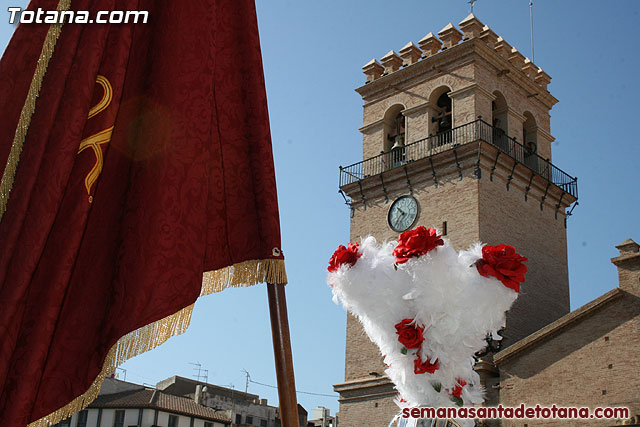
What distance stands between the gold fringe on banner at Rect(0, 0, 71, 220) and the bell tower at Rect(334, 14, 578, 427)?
1933cm

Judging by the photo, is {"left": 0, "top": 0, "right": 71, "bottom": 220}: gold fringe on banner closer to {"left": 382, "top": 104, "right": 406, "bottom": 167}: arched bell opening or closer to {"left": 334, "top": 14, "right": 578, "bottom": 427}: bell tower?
{"left": 334, "top": 14, "right": 578, "bottom": 427}: bell tower

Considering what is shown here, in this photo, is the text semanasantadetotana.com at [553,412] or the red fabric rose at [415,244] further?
the text semanasantadetotana.com at [553,412]

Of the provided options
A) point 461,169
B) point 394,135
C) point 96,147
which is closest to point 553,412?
point 461,169

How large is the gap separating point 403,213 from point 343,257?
1815cm

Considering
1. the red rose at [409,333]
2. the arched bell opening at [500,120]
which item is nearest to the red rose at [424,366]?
the red rose at [409,333]

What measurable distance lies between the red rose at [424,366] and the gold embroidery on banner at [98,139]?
3.81 meters

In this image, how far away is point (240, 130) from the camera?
3.32 m

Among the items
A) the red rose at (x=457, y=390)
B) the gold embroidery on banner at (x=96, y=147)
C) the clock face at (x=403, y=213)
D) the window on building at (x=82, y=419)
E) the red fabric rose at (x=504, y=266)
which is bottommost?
the red rose at (x=457, y=390)

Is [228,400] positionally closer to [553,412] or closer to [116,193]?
[553,412]

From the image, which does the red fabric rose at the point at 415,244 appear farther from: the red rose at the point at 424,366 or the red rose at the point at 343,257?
the red rose at the point at 424,366

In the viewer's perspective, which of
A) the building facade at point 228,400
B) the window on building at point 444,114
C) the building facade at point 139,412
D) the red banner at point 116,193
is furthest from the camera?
the building facade at point 228,400

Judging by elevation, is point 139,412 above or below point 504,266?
above

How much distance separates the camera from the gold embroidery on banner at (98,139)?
292 cm

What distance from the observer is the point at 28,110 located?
293cm
